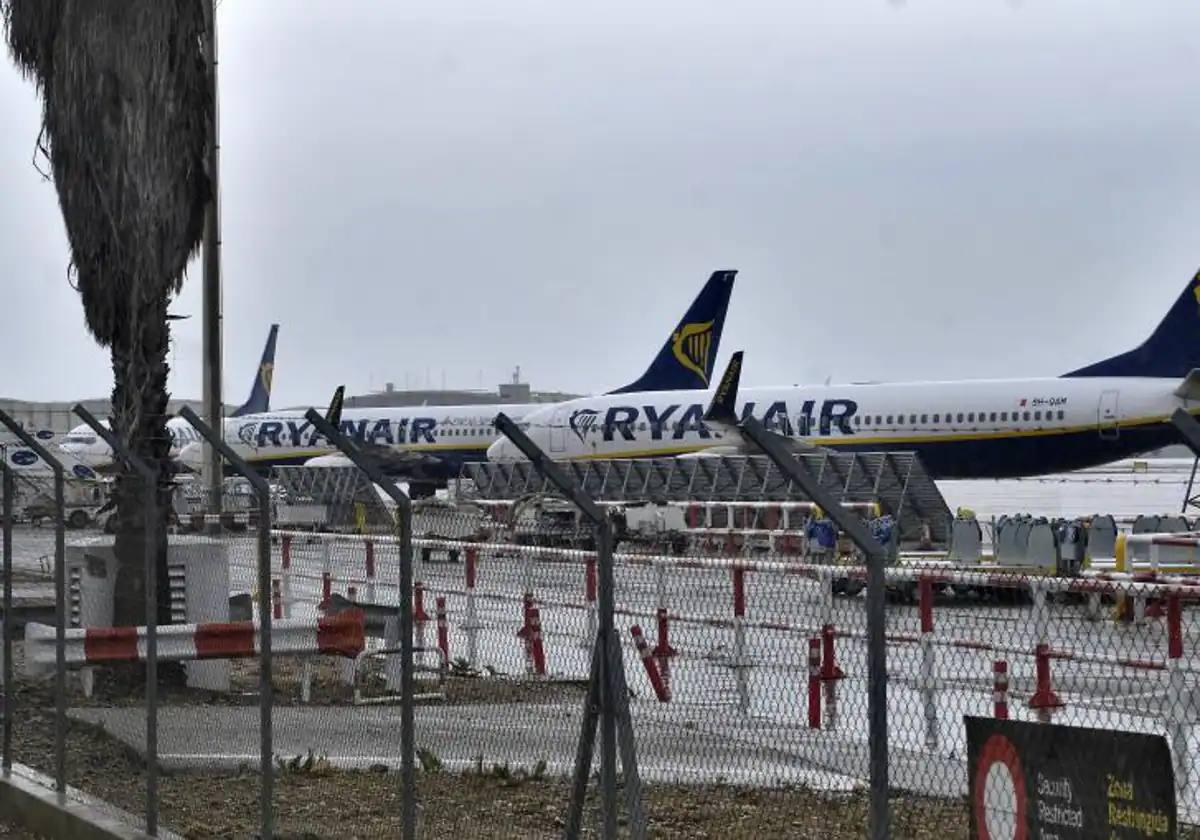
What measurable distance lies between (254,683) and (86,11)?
5.01 meters

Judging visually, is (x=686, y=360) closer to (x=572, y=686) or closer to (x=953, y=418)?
(x=953, y=418)

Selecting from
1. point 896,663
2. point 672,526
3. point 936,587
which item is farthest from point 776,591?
point 672,526

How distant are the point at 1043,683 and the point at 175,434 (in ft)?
87.9

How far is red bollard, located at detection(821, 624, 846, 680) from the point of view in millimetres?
9232

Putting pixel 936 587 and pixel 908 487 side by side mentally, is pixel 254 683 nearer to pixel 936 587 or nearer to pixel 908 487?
pixel 936 587

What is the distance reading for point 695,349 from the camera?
58.4m

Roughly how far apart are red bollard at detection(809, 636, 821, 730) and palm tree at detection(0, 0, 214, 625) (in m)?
6.13

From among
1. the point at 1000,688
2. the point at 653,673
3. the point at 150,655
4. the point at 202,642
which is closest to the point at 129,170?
the point at 202,642

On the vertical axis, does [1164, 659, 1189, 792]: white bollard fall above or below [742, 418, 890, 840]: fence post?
below

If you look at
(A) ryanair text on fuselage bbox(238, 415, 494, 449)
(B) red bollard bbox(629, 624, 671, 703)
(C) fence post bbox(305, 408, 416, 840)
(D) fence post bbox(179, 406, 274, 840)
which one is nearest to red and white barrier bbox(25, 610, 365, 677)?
(B) red bollard bbox(629, 624, 671, 703)

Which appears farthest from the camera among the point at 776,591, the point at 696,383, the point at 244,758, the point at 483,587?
the point at 696,383

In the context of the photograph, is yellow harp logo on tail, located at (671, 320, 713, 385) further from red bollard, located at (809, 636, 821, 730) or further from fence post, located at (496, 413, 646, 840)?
fence post, located at (496, 413, 646, 840)

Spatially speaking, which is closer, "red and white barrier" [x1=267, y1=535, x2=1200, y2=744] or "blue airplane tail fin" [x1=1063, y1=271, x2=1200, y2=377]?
"red and white barrier" [x1=267, y1=535, x2=1200, y2=744]

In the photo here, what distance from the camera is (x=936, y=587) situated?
1269 centimetres
